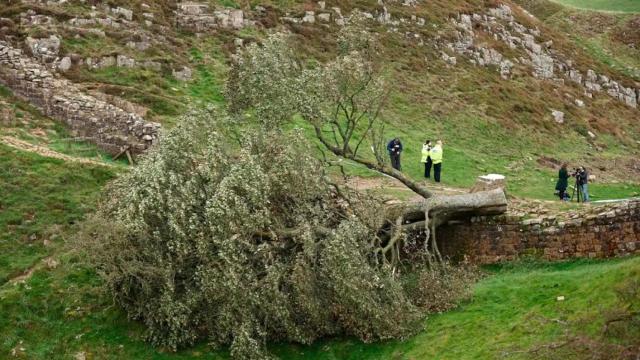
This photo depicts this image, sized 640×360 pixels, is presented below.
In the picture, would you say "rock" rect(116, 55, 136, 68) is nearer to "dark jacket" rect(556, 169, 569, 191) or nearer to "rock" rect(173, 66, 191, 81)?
"rock" rect(173, 66, 191, 81)

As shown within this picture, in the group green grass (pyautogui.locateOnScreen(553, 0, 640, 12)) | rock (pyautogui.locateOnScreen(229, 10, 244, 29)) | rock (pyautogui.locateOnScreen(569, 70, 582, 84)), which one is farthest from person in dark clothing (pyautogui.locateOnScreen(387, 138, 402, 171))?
green grass (pyautogui.locateOnScreen(553, 0, 640, 12))

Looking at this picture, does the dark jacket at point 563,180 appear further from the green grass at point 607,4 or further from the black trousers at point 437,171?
the green grass at point 607,4

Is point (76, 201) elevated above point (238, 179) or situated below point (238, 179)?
below

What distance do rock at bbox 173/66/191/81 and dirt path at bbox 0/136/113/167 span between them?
10.5m

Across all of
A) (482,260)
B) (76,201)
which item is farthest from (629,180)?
(76,201)

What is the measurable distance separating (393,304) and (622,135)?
117 feet

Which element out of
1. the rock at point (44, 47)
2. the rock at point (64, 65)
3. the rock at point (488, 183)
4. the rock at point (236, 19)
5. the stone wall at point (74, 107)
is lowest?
the rock at point (488, 183)

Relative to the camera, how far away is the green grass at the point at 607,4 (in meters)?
79.6

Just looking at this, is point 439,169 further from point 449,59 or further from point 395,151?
point 449,59

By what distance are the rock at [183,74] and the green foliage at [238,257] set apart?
17515 mm

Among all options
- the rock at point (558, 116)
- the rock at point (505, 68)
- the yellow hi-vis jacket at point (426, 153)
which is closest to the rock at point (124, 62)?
the yellow hi-vis jacket at point (426, 153)

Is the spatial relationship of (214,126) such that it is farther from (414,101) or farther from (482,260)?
(414,101)

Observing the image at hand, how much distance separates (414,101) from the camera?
153 feet

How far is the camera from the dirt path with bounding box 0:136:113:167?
31109 millimetres
